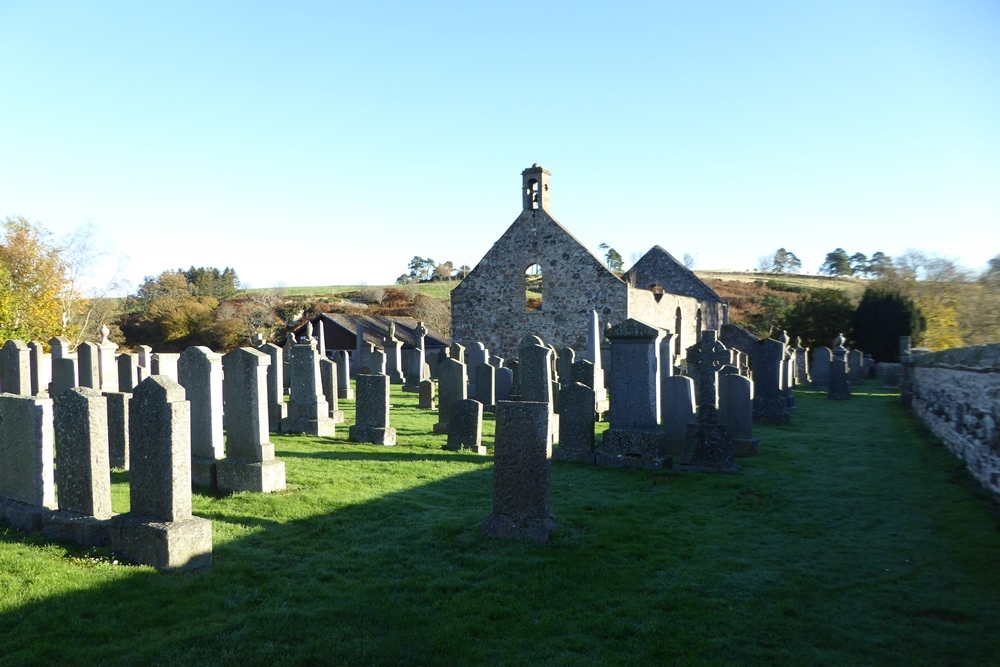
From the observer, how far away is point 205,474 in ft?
23.4

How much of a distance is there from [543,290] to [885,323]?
56.8 ft

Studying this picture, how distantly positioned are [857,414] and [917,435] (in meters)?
3.66

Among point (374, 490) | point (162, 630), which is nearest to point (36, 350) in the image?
point (374, 490)

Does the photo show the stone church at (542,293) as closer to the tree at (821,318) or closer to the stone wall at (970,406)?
the tree at (821,318)

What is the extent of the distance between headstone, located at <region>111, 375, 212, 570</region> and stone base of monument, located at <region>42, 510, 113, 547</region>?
26 centimetres

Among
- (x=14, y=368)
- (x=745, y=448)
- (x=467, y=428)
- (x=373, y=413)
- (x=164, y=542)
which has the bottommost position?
(x=745, y=448)

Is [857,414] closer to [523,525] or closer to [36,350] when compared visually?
[523,525]

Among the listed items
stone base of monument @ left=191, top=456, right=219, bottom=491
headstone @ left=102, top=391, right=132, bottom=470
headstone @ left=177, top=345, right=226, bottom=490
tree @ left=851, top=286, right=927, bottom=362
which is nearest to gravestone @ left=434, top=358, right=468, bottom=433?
headstone @ left=177, top=345, right=226, bottom=490

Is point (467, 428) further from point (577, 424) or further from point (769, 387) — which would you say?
point (769, 387)

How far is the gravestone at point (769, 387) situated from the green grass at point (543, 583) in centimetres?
624

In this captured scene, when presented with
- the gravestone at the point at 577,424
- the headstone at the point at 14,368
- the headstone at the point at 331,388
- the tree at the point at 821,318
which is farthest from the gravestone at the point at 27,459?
the tree at the point at 821,318

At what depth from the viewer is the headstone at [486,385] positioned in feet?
45.7

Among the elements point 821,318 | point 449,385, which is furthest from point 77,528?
point 821,318

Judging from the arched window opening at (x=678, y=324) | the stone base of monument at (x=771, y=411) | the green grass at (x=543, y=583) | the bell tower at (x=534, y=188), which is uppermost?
the bell tower at (x=534, y=188)
